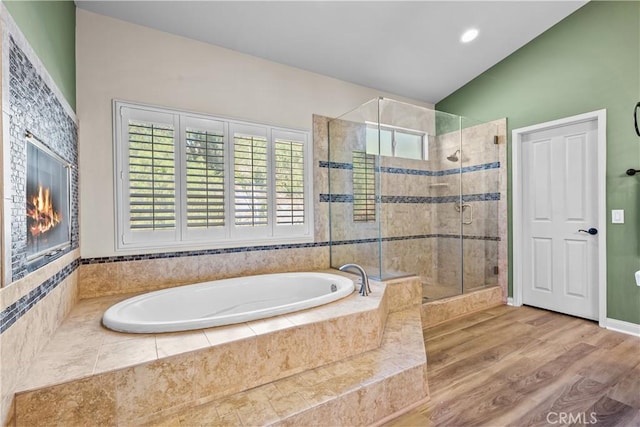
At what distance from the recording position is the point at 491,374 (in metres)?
2.08

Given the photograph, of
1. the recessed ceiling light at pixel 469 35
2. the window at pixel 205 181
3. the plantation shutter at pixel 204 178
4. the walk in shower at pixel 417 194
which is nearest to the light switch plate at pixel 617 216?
the walk in shower at pixel 417 194

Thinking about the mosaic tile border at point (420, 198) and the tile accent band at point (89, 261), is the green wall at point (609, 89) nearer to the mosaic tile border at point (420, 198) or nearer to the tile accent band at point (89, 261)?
the mosaic tile border at point (420, 198)

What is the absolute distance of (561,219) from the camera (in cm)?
322

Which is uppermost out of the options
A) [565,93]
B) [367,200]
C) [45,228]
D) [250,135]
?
[565,93]

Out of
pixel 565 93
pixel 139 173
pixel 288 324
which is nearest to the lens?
pixel 288 324

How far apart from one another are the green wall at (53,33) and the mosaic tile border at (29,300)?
1.15 metres

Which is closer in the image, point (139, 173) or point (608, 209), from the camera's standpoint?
point (139, 173)

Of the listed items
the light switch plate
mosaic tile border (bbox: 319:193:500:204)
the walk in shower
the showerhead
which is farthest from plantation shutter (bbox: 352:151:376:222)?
the light switch plate

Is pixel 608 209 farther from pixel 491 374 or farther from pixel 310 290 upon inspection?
pixel 310 290

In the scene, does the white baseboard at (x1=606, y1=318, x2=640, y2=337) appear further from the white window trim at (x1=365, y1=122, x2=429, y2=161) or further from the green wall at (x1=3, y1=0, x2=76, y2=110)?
the green wall at (x1=3, y1=0, x2=76, y2=110)

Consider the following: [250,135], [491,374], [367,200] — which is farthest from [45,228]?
[491,374]

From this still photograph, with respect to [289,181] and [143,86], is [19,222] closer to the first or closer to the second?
[143,86]

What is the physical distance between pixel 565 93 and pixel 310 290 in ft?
10.5

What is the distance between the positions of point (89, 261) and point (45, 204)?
35.8 inches
